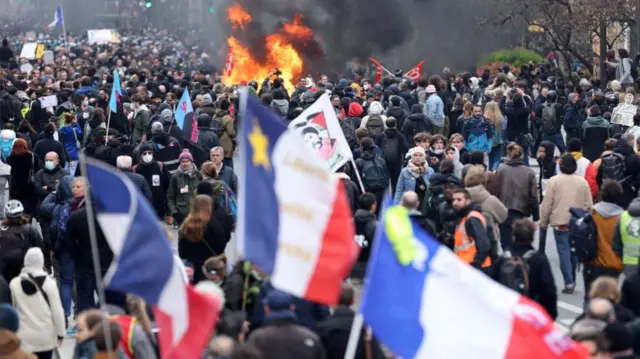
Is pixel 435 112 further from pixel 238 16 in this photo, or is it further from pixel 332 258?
pixel 238 16

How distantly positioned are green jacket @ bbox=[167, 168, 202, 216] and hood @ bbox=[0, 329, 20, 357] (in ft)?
22.3

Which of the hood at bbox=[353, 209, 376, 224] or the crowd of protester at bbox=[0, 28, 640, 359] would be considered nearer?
the crowd of protester at bbox=[0, 28, 640, 359]

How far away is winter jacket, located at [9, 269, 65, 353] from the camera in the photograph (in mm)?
10742

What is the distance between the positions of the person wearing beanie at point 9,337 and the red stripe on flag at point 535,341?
332 cm

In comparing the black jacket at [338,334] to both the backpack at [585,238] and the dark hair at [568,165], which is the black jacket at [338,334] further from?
the dark hair at [568,165]

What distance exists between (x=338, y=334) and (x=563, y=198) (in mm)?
5642

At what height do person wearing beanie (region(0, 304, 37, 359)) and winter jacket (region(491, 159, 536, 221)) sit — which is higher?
person wearing beanie (region(0, 304, 37, 359))

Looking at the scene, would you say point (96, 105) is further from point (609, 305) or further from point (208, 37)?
point (208, 37)

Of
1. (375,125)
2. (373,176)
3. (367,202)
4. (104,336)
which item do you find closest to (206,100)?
(375,125)

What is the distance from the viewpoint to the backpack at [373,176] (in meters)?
16.6

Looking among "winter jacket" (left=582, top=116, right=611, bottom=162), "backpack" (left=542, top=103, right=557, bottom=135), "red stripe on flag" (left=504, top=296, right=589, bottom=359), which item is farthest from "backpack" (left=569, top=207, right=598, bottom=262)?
"backpack" (left=542, top=103, right=557, bottom=135)

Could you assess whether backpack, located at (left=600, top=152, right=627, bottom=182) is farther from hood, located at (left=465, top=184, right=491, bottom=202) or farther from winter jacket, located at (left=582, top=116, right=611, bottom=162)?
winter jacket, located at (left=582, top=116, right=611, bottom=162)

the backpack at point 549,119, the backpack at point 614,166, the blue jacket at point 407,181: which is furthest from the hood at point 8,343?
the backpack at point 549,119

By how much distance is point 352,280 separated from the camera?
15234 millimetres
